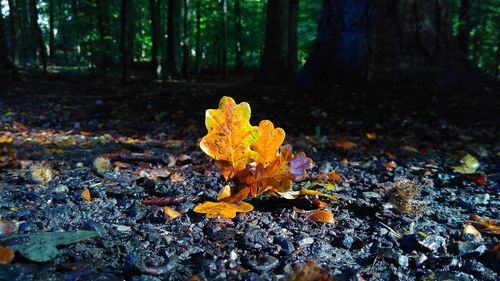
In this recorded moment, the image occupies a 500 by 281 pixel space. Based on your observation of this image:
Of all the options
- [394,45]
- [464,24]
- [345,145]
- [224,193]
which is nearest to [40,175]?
[224,193]

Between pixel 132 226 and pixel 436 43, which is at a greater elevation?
pixel 436 43

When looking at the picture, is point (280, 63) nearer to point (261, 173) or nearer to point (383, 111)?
point (383, 111)

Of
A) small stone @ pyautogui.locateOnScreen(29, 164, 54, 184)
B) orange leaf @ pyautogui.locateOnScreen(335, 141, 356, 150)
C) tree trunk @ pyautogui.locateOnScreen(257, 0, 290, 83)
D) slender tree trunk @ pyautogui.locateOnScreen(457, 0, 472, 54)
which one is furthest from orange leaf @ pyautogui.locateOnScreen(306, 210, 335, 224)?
slender tree trunk @ pyautogui.locateOnScreen(457, 0, 472, 54)

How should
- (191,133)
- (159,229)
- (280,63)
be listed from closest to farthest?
(159,229) → (191,133) → (280,63)

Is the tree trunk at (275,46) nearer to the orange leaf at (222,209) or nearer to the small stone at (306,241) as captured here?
the orange leaf at (222,209)

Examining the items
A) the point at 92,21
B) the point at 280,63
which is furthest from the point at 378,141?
the point at 92,21

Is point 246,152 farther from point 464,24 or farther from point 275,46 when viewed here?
point 464,24
